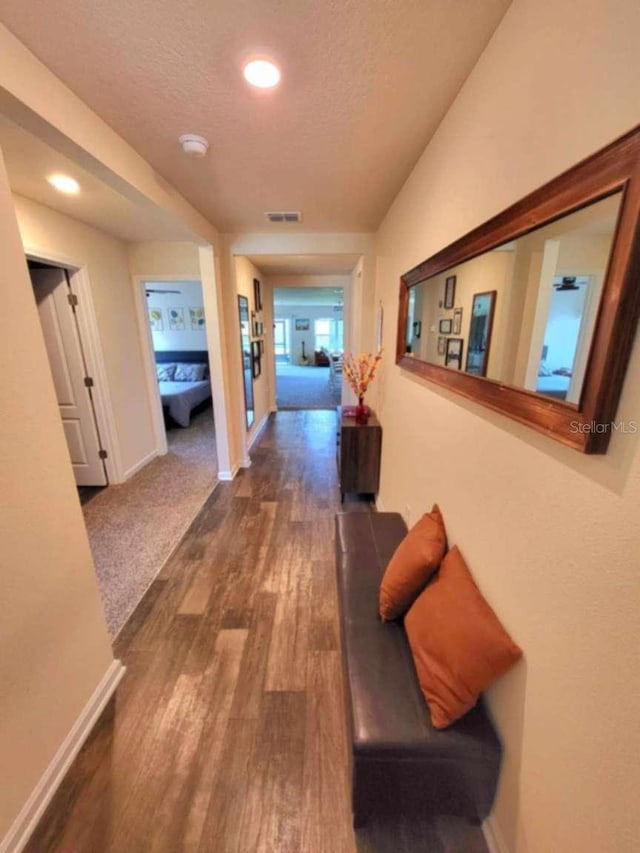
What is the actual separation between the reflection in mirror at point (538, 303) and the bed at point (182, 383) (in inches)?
184

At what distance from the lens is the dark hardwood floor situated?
1.09 metres

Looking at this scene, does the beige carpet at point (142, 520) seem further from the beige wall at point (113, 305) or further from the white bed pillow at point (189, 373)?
the white bed pillow at point (189, 373)

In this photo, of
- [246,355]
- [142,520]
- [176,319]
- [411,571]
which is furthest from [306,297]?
[411,571]

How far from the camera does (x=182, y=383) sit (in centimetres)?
599

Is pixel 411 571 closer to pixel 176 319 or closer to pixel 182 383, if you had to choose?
pixel 182 383

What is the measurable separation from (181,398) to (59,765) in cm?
450

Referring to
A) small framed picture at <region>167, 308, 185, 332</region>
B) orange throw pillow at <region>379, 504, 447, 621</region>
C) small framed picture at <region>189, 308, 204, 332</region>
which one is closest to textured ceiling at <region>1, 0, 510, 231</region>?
orange throw pillow at <region>379, 504, 447, 621</region>

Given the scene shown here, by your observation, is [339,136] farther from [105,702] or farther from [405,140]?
[105,702]

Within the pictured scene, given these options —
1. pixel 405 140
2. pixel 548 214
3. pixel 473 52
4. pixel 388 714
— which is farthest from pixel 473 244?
pixel 388 714

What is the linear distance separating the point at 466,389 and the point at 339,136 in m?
1.45

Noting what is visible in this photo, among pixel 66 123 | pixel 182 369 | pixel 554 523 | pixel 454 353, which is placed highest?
pixel 66 123

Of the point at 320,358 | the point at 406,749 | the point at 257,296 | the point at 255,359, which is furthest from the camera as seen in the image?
the point at 320,358

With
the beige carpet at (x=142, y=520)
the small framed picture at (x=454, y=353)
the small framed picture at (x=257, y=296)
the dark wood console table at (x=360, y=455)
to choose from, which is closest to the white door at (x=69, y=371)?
the beige carpet at (x=142, y=520)

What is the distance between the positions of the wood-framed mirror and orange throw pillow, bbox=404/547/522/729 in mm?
614
